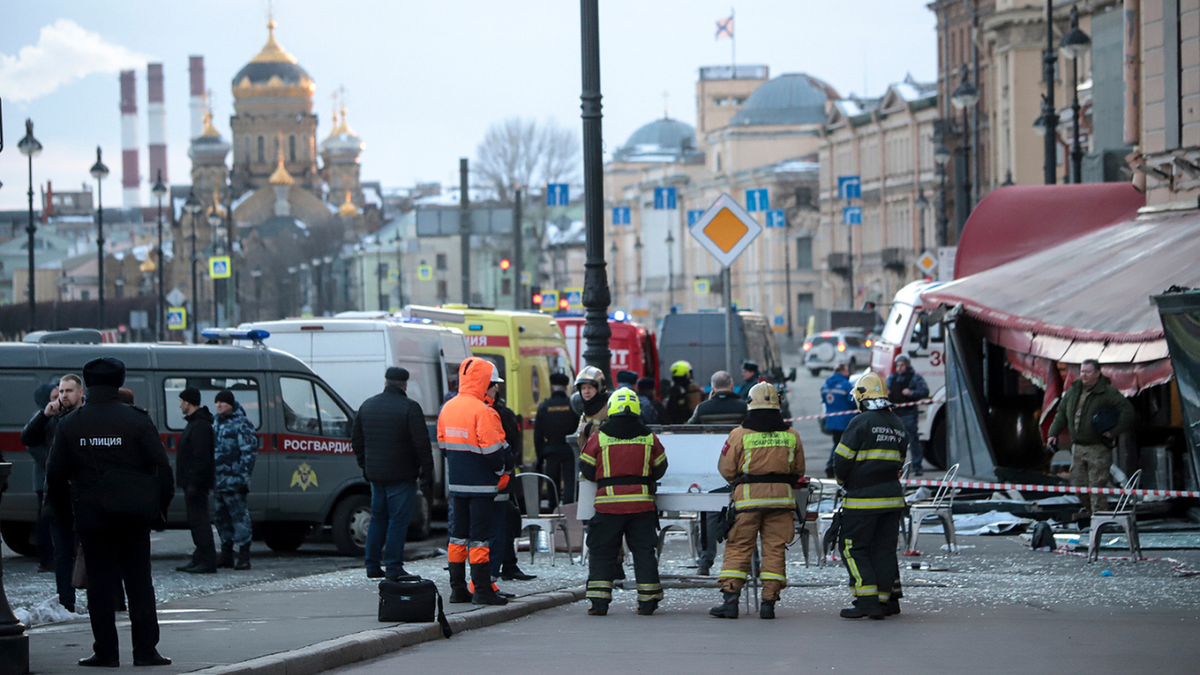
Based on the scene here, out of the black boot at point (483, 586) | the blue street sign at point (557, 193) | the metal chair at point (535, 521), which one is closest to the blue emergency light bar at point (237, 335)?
the metal chair at point (535, 521)

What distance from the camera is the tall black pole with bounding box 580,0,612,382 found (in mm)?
16203

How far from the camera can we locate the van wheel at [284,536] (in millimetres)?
17812

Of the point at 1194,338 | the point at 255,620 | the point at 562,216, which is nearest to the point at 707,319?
the point at 1194,338

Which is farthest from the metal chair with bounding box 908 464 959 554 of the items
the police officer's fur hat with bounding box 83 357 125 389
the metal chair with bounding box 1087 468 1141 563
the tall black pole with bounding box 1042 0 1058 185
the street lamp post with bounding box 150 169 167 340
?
the street lamp post with bounding box 150 169 167 340

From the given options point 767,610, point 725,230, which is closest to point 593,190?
point 725,230

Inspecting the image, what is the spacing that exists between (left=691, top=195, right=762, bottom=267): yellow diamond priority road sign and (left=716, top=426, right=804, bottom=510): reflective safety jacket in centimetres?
351

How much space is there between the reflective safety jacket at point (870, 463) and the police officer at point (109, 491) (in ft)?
15.3

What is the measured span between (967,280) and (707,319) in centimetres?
1644

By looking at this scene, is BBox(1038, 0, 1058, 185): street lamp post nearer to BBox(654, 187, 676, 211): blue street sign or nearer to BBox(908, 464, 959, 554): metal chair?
BBox(908, 464, 959, 554): metal chair

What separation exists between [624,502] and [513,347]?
35.9ft

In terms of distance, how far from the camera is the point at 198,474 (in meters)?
15.3

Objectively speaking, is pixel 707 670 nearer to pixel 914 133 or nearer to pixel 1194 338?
pixel 1194 338

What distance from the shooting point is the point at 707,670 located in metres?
9.29

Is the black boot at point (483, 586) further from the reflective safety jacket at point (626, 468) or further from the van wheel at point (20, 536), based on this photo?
the van wheel at point (20, 536)
